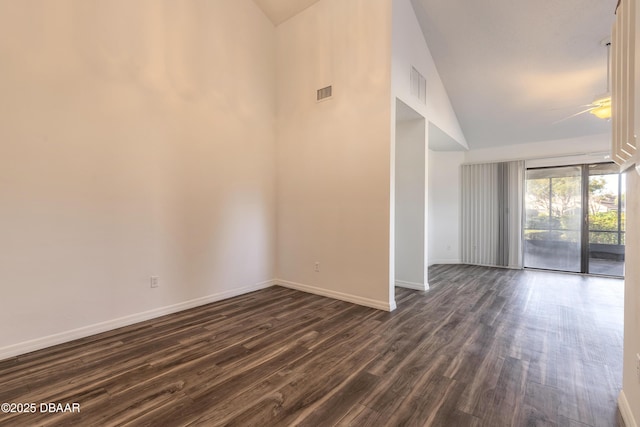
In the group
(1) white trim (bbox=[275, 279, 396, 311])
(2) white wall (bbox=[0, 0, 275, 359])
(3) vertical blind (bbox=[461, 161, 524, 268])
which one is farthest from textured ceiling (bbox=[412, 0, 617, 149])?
(1) white trim (bbox=[275, 279, 396, 311])

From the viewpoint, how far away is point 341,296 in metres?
3.97

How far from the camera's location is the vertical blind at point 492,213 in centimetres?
622

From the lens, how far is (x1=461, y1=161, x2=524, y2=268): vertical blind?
622cm

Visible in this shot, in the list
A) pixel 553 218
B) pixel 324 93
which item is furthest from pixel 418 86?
pixel 553 218

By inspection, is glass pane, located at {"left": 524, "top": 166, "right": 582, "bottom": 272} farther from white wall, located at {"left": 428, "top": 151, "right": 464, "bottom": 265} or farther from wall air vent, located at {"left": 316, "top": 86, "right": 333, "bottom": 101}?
wall air vent, located at {"left": 316, "top": 86, "right": 333, "bottom": 101}

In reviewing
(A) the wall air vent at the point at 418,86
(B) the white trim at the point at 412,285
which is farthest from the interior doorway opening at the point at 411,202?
(A) the wall air vent at the point at 418,86

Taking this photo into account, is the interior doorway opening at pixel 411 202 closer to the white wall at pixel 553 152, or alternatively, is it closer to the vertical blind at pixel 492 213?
the vertical blind at pixel 492 213

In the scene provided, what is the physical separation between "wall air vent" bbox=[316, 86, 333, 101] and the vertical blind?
4.45m

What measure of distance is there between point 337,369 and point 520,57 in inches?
194

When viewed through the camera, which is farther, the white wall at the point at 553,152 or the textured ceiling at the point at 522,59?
the white wall at the point at 553,152

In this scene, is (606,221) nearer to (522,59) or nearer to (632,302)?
(522,59)

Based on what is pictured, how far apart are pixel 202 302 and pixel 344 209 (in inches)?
89.1

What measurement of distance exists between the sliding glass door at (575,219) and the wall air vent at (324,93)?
16.7 ft

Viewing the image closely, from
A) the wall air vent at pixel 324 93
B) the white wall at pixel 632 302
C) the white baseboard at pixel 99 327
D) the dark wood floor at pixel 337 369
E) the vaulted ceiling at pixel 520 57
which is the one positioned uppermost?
the vaulted ceiling at pixel 520 57
